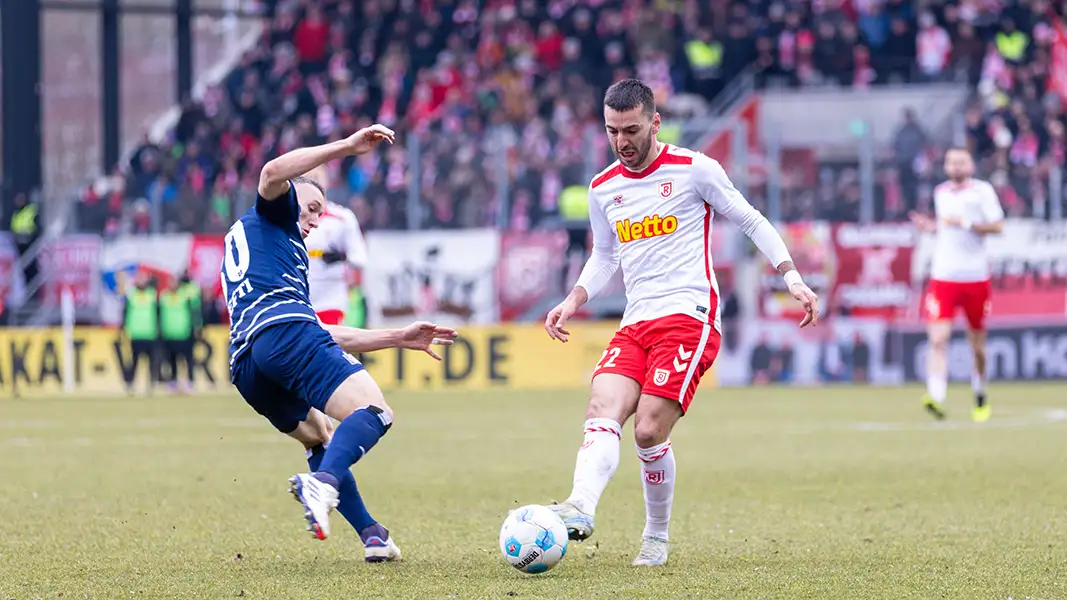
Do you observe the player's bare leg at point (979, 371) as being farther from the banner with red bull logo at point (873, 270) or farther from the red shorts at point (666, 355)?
the red shorts at point (666, 355)

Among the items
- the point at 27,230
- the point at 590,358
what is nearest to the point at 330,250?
the point at 590,358

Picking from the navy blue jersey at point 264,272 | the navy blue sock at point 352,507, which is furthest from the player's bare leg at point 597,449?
the navy blue jersey at point 264,272

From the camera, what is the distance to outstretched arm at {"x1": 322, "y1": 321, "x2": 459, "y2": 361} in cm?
727

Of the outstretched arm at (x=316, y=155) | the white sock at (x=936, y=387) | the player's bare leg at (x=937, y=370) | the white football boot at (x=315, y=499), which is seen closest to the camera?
the white football boot at (x=315, y=499)

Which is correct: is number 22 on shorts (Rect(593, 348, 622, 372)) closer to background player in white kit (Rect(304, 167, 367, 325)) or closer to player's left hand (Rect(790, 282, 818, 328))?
player's left hand (Rect(790, 282, 818, 328))

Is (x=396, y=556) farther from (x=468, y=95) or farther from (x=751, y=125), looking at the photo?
(x=468, y=95)

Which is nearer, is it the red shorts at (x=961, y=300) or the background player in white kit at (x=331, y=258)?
the background player in white kit at (x=331, y=258)

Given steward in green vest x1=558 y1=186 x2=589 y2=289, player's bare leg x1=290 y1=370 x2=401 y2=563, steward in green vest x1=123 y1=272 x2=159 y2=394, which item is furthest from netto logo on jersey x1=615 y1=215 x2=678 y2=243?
steward in green vest x1=123 y1=272 x2=159 y2=394

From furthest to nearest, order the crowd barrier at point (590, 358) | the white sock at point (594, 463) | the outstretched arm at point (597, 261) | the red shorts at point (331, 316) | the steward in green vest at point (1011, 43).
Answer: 1. the steward in green vest at point (1011, 43)
2. the crowd barrier at point (590, 358)
3. the red shorts at point (331, 316)
4. the outstretched arm at point (597, 261)
5. the white sock at point (594, 463)

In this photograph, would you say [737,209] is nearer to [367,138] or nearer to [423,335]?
[423,335]

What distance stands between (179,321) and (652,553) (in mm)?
18869

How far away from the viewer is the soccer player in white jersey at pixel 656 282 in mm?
7316

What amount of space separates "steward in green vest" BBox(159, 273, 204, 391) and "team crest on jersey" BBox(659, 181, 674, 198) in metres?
18.6

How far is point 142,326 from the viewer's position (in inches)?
997
